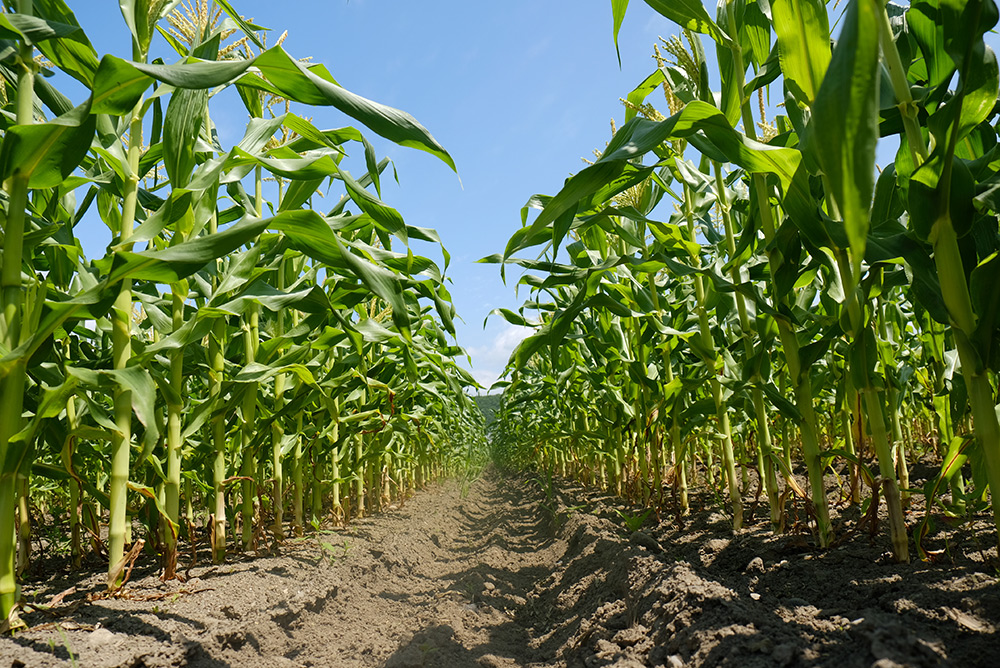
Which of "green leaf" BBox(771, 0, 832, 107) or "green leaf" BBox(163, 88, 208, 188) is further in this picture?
"green leaf" BBox(163, 88, 208, 188)

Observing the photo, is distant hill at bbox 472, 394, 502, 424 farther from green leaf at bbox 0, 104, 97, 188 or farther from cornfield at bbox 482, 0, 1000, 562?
green leaf at bbox 0, 104, 97, 188

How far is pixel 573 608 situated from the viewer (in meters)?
2.31

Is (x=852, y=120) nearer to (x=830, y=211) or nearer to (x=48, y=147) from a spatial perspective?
(x=830, y=211)

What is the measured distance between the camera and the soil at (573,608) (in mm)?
1155

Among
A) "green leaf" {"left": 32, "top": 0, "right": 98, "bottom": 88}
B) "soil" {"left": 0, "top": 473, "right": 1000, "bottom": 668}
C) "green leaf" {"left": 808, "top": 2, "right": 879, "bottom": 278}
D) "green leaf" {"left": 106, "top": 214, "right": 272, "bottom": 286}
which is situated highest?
"green leaf" {"left": 32, "top": 0, "right": 98, "bottom": 88}

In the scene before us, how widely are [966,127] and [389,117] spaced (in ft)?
4.13

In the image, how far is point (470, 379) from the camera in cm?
495

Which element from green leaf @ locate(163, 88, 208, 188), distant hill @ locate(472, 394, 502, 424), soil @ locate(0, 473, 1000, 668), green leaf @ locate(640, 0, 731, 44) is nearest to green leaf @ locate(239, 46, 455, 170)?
green leaf @ locate(163, 88, 208, 188)

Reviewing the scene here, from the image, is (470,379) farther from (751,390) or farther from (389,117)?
(389,117)

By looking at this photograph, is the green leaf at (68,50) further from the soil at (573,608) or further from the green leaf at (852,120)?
the green leaf at (852,120)

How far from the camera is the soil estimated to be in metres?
1.16

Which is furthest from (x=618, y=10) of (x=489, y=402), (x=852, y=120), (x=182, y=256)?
(x=489, y=402)

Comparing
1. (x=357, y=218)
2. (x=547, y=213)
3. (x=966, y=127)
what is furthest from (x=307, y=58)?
(x=966, y=127)

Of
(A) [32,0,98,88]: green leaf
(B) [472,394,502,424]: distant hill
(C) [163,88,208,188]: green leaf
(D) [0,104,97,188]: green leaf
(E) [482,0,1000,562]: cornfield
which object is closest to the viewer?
(E) [482,0,1000,562]: cornfield
